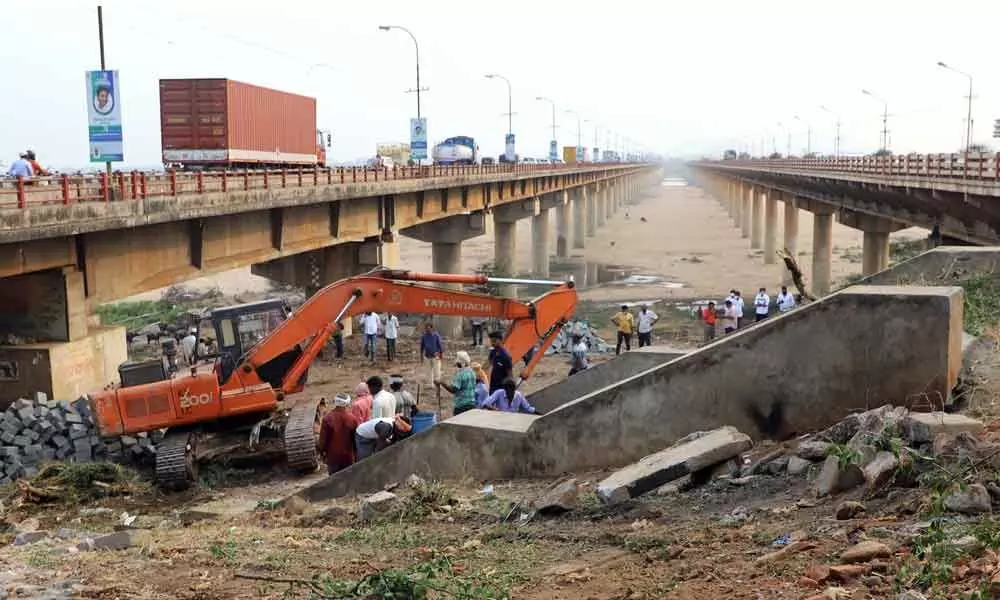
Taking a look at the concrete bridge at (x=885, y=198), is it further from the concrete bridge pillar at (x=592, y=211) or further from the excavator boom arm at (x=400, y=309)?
the concrete bridge pillar at (x=592, y=211)

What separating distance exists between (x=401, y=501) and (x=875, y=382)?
5.00m

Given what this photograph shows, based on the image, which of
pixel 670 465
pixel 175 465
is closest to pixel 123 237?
pixel 175 465

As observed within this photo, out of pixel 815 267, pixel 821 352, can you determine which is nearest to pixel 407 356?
pixel 821 352

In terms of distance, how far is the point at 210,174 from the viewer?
68.9 feet

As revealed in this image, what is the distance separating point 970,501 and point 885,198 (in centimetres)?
3404

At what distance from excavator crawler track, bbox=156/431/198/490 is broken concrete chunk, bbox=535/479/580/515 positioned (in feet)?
23.2

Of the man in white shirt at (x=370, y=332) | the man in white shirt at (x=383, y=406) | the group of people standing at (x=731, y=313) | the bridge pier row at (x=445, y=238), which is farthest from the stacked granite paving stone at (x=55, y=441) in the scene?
the bridge pier row at (x=445, y=238)

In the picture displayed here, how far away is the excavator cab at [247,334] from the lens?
15930 mm

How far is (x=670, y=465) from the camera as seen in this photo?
9695 mm

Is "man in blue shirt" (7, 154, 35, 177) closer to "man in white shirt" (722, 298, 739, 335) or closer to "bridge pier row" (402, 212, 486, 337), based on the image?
"man in white shirt" (722, 298, 739, 335)

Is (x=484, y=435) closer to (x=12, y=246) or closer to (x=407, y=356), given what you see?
(x=12, y=246)

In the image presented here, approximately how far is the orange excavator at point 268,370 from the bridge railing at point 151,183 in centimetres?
320

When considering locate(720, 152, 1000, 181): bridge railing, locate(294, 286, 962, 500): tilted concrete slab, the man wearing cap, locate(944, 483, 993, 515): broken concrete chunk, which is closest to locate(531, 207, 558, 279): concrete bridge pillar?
locate(720, 152, 1000, 181): bridge railing

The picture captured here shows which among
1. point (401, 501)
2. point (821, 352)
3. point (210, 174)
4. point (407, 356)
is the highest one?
point (210, 174)
